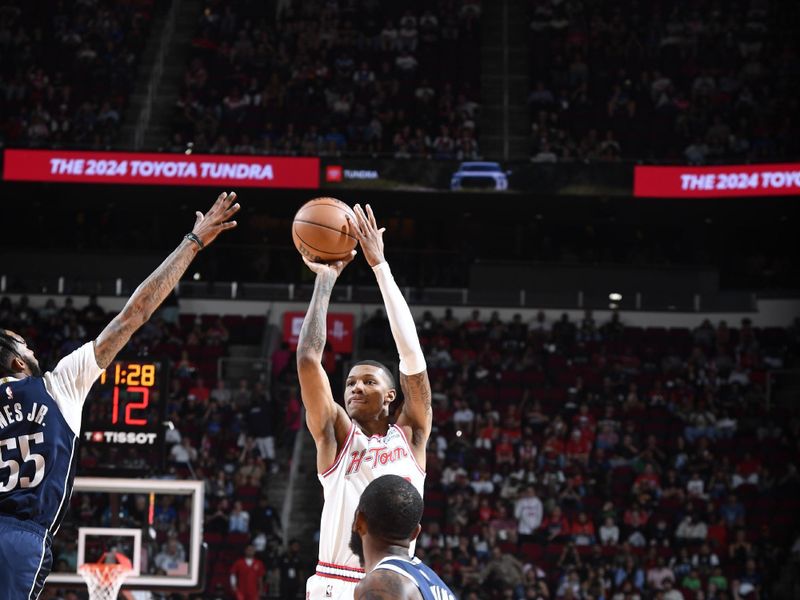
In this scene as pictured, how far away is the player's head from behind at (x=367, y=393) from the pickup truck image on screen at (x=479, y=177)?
1669 cm

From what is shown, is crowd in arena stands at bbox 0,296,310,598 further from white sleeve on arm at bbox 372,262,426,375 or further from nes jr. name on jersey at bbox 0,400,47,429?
nes jr. name on jersey at bbox 0,400,47,429

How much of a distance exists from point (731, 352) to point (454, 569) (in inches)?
321

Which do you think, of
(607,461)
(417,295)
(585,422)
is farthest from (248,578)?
(417,295)

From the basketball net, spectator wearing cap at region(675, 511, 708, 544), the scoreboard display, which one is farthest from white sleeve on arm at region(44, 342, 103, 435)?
spectator wearing cap at region(675, 511, 708, 544)

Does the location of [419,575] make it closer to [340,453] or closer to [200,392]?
[340,453]

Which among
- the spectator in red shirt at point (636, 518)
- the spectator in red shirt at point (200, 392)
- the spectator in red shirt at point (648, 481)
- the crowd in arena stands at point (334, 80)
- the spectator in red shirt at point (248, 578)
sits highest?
the crowd in arena stands at point (334, 80)

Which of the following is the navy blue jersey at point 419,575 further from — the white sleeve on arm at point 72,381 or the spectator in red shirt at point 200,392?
the spectator in red shirt at point 200,392

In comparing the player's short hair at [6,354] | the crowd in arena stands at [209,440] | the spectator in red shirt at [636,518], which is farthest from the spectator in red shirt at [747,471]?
the player's short hair at [6,354]

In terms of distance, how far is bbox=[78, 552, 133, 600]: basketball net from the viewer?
9.90 m

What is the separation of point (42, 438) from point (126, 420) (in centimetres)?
636

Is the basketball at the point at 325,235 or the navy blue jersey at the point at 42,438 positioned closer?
the navy blue jersey at the point at 42,438

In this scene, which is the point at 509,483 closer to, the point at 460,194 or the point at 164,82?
the point at 460,194

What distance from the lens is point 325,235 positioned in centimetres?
612

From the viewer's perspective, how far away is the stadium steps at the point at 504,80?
2400cm
